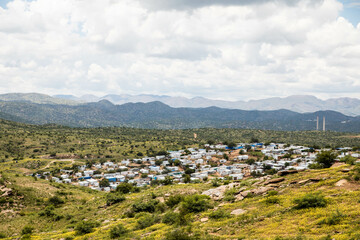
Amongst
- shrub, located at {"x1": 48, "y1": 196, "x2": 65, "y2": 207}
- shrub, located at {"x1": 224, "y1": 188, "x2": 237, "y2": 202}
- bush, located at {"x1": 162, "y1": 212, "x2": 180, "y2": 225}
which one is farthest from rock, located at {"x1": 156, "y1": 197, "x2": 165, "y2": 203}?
shrub, located at {"x1": 48, "y1": 196, "x2": 65, "y2": 207}

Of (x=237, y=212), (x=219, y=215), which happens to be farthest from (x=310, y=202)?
(x=219, y=215)

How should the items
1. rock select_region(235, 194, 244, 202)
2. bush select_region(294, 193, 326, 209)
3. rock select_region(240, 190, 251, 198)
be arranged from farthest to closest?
rock select_region(240, 190, 251, 198)
rock select_region(235, 194, 244, 202)
bush select_region(294, 193, 326, 209)

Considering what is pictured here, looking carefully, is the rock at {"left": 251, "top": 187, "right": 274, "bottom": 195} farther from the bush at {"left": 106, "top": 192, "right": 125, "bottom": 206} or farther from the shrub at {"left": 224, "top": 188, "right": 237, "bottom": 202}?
the bush at {"left": 106, "top": 192, "right": 125, "bottom": 206}

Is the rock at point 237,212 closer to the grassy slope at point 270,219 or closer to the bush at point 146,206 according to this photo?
the grassy slope at point 270,219

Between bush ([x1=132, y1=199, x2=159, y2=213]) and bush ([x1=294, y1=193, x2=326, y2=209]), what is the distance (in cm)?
1518

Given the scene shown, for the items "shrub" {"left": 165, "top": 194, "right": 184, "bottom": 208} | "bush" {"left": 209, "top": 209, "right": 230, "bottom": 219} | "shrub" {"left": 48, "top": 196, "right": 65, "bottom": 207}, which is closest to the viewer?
"bush" {"left": 209, "top": 209, "right": 230, "bottom": 219}

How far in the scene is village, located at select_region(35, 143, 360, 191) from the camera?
6831cm

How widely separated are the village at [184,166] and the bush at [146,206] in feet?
129

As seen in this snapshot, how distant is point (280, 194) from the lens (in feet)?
63.6

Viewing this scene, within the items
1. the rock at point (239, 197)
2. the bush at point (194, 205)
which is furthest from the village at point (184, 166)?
the bush at point (194, 205)

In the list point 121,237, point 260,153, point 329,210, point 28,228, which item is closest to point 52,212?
point 28,228

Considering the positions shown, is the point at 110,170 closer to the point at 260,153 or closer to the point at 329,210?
the point at 260,153

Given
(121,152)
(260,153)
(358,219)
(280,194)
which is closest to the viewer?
(358,219)

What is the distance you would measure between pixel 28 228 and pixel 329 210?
2999 centimetres
